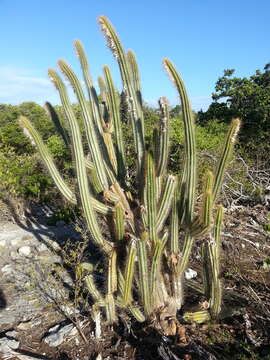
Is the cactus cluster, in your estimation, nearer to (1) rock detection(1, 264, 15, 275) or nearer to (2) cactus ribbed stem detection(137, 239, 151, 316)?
(2) cactus ribbed stem detection(137, 239, 151, 316)

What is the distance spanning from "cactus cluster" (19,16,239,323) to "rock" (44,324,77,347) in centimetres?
37

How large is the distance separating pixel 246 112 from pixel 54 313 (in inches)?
355

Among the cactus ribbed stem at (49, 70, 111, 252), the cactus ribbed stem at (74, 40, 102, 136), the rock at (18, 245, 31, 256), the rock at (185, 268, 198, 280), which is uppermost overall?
the cactus ribbed stem at (74, 40, 102, 136)

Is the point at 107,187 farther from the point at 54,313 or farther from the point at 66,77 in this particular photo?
the point at 54,313

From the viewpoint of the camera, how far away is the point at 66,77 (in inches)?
121

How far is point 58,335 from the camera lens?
3.22 meters

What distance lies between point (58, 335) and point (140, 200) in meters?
1.53

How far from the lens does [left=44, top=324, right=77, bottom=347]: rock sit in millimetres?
3160

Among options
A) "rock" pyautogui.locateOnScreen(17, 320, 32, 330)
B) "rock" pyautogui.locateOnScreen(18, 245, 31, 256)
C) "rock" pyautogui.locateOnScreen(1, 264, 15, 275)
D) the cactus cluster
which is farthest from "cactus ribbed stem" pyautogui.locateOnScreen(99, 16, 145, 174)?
"rock" pyautogui.locateOnScreen(18, 245, 31, 256)

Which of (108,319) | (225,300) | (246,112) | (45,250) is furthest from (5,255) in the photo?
(246,112)

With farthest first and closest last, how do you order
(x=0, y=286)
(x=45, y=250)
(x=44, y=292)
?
(x=45, y=250) < (x=0, y=286) < (x=44, y=292)

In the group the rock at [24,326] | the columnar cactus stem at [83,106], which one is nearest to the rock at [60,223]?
the rock at [24,326]

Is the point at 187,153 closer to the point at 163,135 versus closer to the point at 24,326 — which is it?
the point at 163,135

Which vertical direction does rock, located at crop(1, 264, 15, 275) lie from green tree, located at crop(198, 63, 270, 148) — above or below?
below
